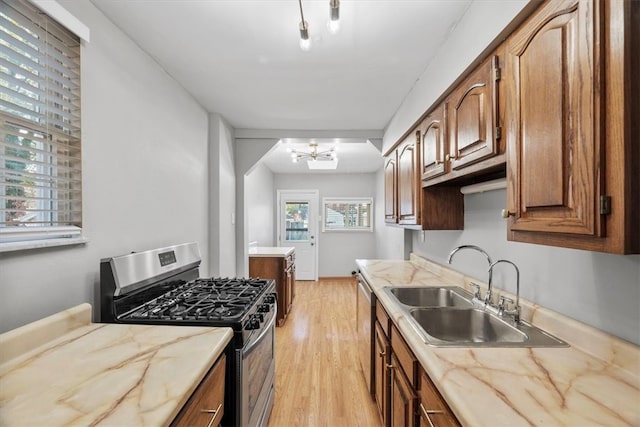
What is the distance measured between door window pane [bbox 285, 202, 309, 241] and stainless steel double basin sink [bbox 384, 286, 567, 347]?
4568 millimetres

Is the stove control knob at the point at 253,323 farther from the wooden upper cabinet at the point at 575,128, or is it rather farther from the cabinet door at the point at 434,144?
the cabinet door at the point at 434,144

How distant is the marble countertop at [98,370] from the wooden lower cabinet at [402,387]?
2.54 ft

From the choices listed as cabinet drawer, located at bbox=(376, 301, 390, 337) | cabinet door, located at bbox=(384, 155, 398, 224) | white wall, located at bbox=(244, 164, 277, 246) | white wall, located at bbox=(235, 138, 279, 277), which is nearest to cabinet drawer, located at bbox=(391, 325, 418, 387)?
cabinet drawer, located at bbox=(376, 301, 390, 337)

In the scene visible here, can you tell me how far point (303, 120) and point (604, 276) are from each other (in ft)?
8.77

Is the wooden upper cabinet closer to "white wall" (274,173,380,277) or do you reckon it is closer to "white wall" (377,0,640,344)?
"white wall" (377,0,640,344)

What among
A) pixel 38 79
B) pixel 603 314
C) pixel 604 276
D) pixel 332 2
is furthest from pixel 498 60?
pixel 38 79

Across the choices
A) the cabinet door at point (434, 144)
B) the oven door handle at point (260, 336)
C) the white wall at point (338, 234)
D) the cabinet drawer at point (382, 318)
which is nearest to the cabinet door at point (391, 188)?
the cabinet door at point (434, 144)

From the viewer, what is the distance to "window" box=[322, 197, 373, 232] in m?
6.48

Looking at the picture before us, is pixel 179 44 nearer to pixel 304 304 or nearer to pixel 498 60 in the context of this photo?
pixel 498 60

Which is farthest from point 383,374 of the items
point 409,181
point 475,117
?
point 475,117

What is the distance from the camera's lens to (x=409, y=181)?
2.33 m

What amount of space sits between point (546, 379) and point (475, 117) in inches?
41.4

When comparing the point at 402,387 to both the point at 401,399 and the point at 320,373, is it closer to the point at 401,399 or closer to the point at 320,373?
the point at 401,399

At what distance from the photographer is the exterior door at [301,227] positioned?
6.34 m
